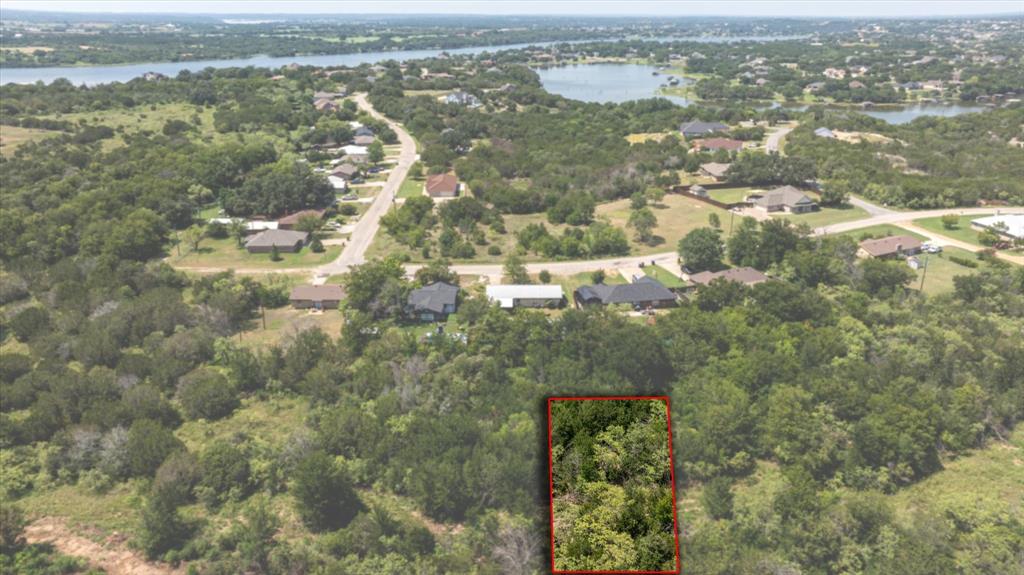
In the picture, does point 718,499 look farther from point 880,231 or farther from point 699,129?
point 699,129

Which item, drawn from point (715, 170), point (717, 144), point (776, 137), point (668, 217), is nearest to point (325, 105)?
point (717, 144)

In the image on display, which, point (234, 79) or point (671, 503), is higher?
point (234, 79)

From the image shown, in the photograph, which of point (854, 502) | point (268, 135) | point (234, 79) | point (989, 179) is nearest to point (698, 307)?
point (854, 502)

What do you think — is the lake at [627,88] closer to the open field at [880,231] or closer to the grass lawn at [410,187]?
the open field at [880,231]

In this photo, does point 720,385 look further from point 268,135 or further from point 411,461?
point 268,135

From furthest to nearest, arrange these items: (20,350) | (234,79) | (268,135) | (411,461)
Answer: (234,79), (268,135), (20,350), (411,461)
